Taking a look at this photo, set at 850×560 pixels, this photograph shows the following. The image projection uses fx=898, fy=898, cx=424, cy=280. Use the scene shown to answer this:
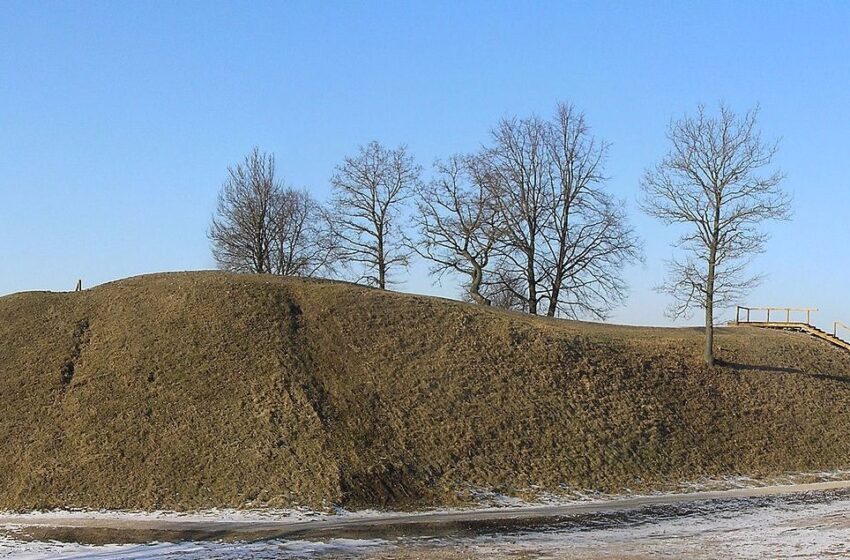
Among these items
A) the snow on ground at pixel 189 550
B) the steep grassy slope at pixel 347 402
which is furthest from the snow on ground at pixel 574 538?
the steep grassy slope at pixel 347 402

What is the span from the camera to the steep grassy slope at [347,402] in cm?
2272

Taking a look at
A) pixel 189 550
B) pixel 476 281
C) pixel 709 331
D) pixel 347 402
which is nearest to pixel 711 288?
pixel 709 331

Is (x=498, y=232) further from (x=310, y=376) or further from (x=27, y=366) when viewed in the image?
(x=27, y=366)

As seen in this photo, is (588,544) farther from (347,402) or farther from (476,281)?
(476,281)

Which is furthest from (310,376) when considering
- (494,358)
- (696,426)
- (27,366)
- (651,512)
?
(696,426)

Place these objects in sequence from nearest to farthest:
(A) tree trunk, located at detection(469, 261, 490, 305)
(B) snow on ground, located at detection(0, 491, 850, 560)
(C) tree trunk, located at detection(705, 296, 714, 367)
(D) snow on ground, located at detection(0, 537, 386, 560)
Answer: (D) snow on ground, located at detection(0, 537, 386, 560), (B) snow on ground, located at detection(0, 491, 850, 560), (C) tree trunk, located at detection(705, 296, 714, 367), (A) tree trunk, located at detection(469, 261, 490, 305)

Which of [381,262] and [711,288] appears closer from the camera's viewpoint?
[711,288]

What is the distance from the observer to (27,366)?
27.1 m

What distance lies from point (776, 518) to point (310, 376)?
13.4 m

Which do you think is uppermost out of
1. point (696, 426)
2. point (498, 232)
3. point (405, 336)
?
point (498, 232)

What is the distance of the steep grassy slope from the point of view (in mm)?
22719

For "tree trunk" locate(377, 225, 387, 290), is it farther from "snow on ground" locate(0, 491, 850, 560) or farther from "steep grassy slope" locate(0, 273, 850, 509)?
"snow on ground" locate(0, 491, 850, 560)

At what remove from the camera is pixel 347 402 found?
86.1ft

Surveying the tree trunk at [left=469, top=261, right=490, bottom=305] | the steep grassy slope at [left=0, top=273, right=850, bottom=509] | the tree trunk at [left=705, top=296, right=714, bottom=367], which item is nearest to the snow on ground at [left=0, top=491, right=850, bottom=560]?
the steep grassy slope at [left=0, top=273, right=850, bottom=509]
